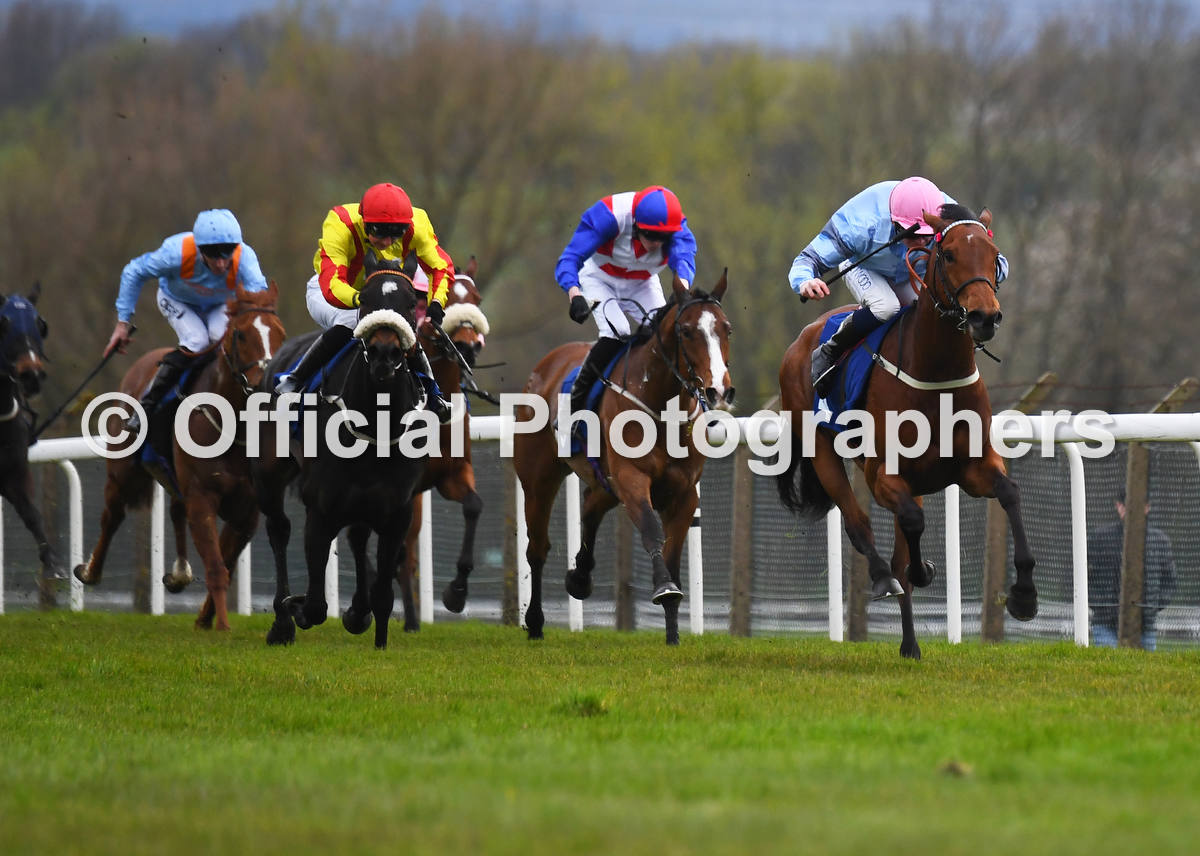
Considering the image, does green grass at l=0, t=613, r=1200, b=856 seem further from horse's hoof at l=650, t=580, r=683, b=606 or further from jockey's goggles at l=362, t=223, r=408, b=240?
jockey's goggles at l=362, t=223, r=408, b=240

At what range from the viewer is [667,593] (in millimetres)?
8312

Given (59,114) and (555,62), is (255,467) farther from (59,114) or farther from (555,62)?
(59,114)

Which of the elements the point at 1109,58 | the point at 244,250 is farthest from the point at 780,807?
the point at 1109,58

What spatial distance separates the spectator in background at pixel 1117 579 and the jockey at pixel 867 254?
2.11 meters

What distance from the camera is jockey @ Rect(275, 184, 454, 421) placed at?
8.83 meters

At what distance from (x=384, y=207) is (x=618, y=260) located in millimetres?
1551

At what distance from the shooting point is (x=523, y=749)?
17.3 ft

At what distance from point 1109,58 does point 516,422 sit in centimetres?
2408

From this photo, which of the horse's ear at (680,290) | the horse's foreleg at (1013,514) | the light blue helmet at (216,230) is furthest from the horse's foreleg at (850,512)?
the light blue helmet at (216,230)

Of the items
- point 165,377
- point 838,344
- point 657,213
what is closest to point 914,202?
point 838,344

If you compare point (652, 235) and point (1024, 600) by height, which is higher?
point (652, 235)

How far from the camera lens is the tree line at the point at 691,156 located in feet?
93.6

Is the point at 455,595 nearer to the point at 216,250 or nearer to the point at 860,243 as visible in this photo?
the point at 216,250

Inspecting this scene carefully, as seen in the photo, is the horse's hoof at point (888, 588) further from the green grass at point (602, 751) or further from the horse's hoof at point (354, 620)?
the horse's hoof at point (354, 620)
